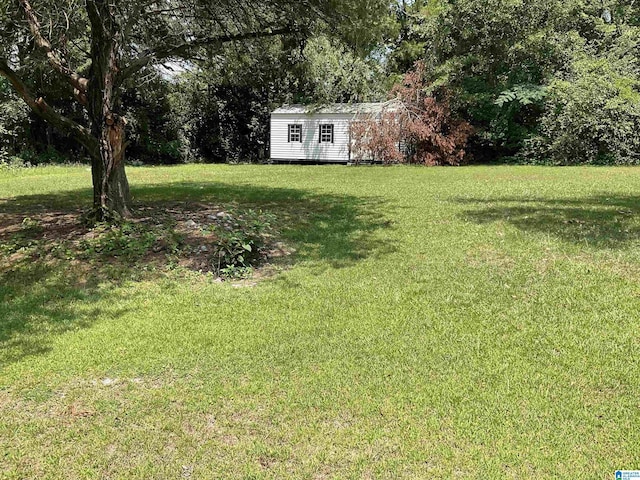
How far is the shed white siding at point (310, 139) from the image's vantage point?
24.8 metres

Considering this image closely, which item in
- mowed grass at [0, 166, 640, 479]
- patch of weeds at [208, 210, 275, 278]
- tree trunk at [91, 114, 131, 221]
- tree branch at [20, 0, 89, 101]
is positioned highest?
tree branch at [20, 0, 89, 101]

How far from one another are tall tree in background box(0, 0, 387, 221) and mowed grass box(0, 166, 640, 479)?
6.89ft

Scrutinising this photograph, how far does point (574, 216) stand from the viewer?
8.48 metres

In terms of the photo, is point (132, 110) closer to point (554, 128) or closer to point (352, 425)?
point (554, 128)

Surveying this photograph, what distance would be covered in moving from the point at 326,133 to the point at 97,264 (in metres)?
20.1

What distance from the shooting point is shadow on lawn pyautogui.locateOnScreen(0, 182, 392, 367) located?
4.46 metres

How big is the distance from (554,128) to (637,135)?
3.11 metres

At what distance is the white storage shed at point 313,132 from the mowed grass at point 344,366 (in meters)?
18.3

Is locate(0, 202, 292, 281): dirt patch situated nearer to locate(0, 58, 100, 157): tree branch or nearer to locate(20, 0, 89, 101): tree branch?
locate(0, 58, 100, 157): tree branch

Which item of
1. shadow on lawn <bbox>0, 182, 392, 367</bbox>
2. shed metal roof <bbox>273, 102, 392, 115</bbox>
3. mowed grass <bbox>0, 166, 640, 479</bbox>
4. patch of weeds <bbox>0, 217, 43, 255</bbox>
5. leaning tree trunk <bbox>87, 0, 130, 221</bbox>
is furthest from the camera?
shed metal roof <bbox>273, 102, 392, 115</bbox>

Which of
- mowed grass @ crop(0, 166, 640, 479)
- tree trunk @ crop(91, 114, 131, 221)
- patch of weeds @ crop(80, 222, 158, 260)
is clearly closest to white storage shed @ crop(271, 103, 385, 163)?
tree trunk @ crop(91, 114, 131, 221)

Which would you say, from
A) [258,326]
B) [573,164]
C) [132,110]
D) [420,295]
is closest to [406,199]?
[420,295]

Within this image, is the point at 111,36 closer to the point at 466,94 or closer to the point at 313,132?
the point at 313,132

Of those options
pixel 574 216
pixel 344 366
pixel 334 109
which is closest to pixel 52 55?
pixel 344 366
